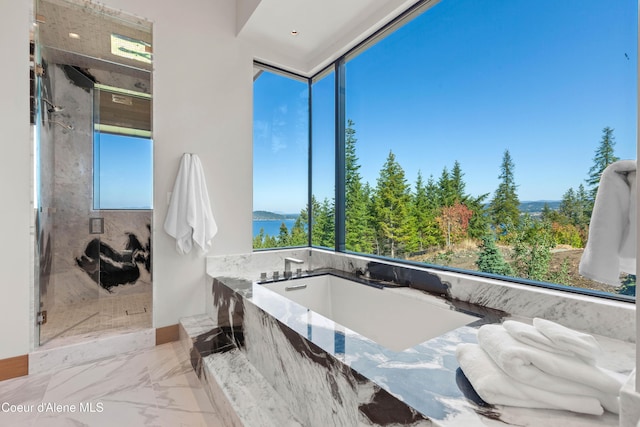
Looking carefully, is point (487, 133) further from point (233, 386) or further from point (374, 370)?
point (233, 386)

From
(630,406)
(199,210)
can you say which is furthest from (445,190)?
(199,210)

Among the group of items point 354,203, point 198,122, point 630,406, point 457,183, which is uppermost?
point 198,122

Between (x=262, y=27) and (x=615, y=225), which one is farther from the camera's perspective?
(x=262, y=27)

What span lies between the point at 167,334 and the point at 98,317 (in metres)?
0.81

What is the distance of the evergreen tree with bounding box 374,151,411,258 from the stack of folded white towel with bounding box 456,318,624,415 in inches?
59.4

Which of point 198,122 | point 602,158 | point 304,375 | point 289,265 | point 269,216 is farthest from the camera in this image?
point 269,216

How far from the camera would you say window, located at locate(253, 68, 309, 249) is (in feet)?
9.59

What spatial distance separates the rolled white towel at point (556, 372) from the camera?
2.46 ft

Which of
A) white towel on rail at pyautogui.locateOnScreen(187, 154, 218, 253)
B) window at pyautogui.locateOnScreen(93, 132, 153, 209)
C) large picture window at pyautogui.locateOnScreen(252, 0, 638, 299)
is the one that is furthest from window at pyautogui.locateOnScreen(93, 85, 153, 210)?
large picture window at pyautogui.locateOnScreen(252, 0, 638, 299)

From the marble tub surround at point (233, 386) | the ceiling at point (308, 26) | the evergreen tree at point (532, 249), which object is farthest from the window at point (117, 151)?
the evergreen tree at point (532, 249)

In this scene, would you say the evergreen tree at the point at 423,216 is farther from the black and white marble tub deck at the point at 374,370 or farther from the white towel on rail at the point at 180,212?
the white towel on rail at the point at 180,212

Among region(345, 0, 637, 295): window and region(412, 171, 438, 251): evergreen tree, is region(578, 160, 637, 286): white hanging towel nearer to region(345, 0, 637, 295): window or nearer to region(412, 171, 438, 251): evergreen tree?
region(345, 0, 637, 295): window

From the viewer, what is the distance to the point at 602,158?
1339 mm

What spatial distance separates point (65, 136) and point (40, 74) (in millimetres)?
948
